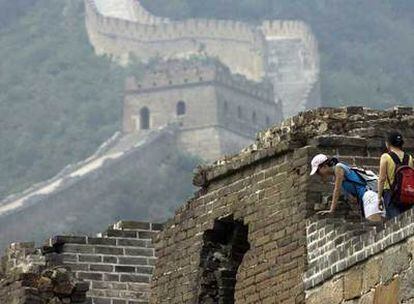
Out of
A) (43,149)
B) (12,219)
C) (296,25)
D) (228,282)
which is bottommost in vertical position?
(228,282)

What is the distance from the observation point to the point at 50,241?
13898mm

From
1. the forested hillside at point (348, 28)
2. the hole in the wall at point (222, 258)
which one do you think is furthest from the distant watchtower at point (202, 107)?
the hole in the wall at point (222, 258)

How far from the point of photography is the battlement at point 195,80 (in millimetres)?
143875

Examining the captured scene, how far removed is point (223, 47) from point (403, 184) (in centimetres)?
15374

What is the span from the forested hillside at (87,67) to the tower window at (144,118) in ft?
24.2

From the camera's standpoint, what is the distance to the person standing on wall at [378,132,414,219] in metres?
10.6

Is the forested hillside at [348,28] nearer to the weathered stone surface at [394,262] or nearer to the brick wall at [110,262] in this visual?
the brick wall at [110,262]

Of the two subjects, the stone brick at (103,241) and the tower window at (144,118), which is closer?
the stone brick at (103,241)

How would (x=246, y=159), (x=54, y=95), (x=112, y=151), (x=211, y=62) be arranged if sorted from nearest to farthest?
(x=246, y=159) → (x=112, y=151) → (x=211, y=62) → (x=54, y=95)

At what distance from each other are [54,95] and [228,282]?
15829cm

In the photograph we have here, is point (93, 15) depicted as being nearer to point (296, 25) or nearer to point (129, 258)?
point (296, 25)

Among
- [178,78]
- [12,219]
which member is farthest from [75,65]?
[12,219]

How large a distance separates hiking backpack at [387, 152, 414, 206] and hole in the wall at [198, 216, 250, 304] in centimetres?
A: 139

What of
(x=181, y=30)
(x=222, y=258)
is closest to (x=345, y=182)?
(x=222, y=258)
